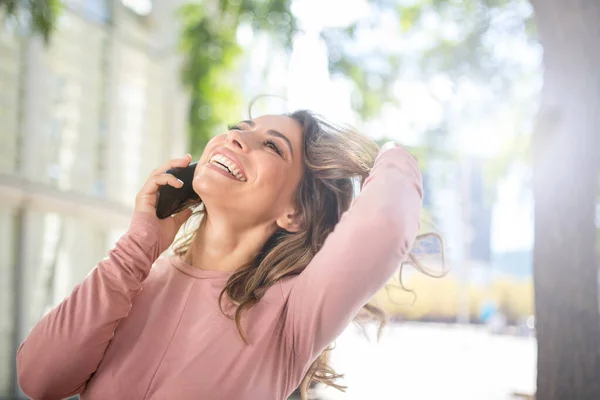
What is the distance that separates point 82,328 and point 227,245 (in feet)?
0.95

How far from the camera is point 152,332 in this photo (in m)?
1.11

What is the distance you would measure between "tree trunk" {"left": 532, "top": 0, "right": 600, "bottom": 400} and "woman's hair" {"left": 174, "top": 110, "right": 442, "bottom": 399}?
4.61 feet

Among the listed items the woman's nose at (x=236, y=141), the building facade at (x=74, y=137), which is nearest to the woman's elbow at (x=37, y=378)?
the woman's nose at (x=236, y=141)

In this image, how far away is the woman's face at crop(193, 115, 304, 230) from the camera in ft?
3.69

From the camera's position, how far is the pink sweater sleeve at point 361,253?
94cm

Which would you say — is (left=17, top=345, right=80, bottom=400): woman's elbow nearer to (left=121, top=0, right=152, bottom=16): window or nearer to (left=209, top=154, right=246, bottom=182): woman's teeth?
(left=209, top=154, right=246, bottom=182): woman's teeth

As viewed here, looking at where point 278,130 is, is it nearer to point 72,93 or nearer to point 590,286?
point 590,286

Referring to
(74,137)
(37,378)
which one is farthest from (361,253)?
(74,137)

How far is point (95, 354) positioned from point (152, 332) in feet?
0.32

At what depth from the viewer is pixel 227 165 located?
1140 mm

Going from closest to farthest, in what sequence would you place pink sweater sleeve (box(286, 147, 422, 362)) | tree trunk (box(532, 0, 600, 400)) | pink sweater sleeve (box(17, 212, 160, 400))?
pink sweater sleeve (box(286, 147, 422, 362)) < pink sweater sleeve (box(17, 212, 160, 400)) < tree trunk (box(532, 0, 600, 400))

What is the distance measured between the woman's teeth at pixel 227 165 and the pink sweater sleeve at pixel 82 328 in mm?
191

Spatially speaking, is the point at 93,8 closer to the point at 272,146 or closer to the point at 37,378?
the point at 272,146

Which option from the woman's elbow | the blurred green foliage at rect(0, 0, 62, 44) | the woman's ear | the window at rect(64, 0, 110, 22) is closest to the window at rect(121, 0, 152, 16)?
the window at rect(64, 0, 110, 22)
